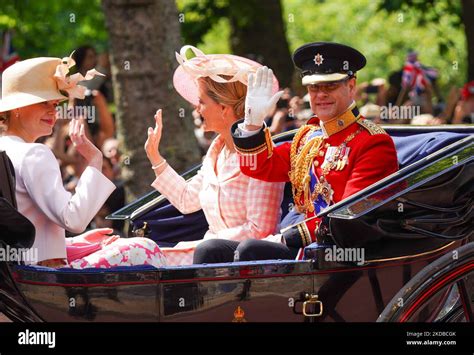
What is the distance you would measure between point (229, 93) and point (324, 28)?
2204 centimetres

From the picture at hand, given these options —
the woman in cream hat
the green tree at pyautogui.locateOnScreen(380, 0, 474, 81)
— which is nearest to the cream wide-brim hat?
the woman in cream hat

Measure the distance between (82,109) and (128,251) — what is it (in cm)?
358

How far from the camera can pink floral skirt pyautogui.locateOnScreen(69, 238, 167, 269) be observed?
5.02 metres

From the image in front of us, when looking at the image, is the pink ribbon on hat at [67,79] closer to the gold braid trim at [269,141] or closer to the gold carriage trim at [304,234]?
the gold braid trim at [269,141]

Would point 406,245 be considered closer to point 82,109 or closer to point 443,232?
point 443,232

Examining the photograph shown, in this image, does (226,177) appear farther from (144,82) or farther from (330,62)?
(144,82)

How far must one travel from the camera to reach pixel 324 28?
2736cm

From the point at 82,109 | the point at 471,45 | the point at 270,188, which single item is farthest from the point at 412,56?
the point at 270,188

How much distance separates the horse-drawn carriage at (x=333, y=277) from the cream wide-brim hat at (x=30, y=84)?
44 centimetres

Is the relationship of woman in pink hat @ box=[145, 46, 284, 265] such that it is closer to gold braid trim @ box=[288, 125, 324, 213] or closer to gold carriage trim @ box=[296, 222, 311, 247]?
gold braid trim @ box=[288, 125, 324, 213]

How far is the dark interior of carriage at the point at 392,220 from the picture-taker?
4824mm

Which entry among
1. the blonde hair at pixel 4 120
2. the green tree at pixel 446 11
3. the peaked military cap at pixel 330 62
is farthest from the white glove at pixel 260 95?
Result: the green tree at pixel 446 11

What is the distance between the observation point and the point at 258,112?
17.0ft

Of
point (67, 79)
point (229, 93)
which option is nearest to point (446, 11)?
point (229, 93)
